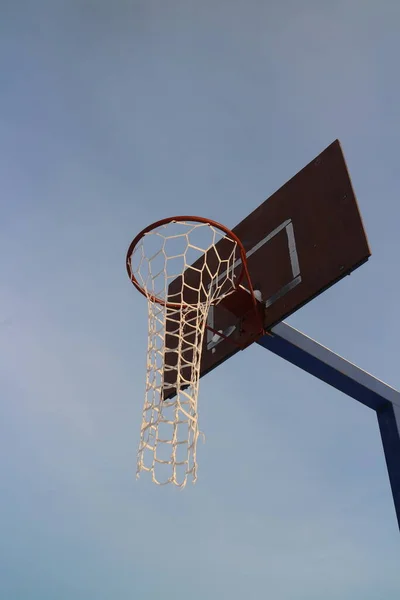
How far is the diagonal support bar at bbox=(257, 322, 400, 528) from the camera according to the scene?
3469 millimetres

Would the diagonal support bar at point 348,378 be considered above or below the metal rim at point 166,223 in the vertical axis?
below

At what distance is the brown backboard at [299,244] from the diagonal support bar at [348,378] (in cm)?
18

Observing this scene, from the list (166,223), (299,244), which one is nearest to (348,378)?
(299,244)

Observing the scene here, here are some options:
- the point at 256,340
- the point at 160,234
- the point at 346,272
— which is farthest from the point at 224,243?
the point at 346,272

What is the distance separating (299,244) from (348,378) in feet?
2.78

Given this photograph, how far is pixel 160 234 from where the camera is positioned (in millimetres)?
3561

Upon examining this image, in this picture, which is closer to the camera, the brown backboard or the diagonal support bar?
the brown backboard

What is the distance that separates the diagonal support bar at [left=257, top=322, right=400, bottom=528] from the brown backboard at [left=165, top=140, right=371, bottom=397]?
7.1 inches

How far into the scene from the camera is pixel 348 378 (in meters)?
3.62

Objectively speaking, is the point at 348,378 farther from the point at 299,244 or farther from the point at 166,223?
the point at 166,223

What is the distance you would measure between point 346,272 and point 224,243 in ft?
3.28

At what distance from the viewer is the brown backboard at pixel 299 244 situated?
3246 mm

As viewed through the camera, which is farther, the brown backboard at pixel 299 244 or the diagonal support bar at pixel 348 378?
the diagonal support bar at pixel 348 378

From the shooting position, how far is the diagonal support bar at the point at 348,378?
3.47 metres
